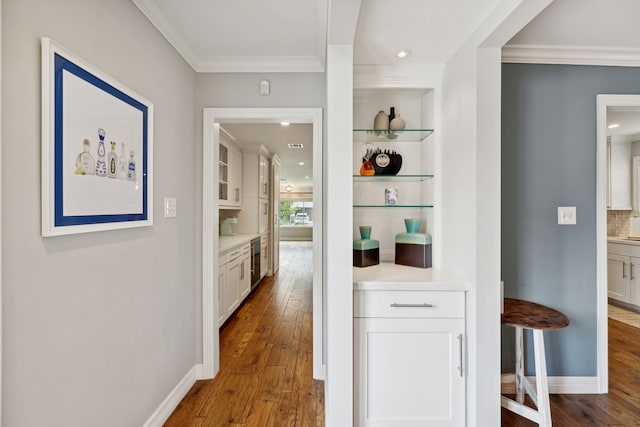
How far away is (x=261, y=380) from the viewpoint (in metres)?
2.29

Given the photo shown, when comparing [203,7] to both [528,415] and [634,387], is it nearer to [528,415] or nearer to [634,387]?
[528,415]

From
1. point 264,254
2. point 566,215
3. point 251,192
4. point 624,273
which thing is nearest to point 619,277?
point 624,273

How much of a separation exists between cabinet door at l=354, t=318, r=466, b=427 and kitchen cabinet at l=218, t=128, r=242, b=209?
2.99 m

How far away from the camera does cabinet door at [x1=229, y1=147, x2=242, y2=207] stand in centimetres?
448

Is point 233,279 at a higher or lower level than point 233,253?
lower

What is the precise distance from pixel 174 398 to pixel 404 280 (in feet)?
5.44

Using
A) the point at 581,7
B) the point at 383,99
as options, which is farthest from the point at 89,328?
the point at 581,7

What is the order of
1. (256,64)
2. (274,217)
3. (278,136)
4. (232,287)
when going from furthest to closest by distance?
(274,217) → (278,136) → (232,287) → (256,64)

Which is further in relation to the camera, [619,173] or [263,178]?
[263,178]

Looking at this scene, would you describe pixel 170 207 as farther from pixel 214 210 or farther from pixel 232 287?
pixel 232 287

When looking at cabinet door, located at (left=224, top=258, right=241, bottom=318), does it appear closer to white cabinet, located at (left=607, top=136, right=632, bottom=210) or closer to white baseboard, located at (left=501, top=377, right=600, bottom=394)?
white baseboard, located at (left=501, top=377, right=600, bottom=394)

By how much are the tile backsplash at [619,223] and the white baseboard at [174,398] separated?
5.61 m

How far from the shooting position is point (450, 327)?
162cm

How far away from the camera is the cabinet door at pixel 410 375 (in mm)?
1613
